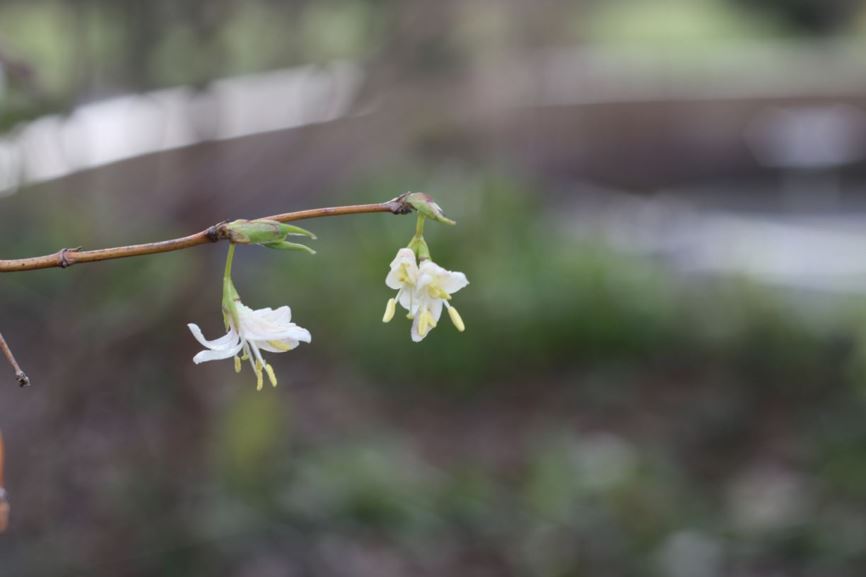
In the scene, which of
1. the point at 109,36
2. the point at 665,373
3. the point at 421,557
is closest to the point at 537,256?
the point at 665,373

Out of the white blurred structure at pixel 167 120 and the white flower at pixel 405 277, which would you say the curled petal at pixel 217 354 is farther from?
the white blurred structure at pixel 167 120

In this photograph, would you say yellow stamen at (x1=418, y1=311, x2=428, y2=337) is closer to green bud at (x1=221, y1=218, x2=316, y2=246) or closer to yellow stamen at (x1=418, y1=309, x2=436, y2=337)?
yellow stamen at (x1=418, y1=309, x2=436, y2=337)

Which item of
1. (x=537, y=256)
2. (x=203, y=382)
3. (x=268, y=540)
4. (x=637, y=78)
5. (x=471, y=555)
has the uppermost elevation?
(x=637, y=78)

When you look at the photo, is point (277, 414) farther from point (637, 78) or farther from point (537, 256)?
point (637, 78)

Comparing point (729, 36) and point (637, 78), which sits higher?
point (729, 36)

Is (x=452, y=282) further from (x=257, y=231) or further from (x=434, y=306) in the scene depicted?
(x=257, y=231)

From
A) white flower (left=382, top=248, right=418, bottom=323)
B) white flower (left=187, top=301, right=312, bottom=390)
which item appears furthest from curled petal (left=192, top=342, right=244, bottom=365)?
white flower (left=382, top=248, right=418, bottom=323)

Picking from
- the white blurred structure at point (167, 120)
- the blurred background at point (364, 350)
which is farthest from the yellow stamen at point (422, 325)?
the white blurred structure at point (167, 120)
